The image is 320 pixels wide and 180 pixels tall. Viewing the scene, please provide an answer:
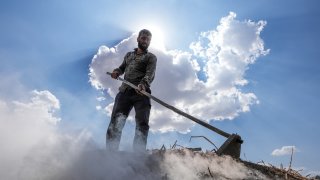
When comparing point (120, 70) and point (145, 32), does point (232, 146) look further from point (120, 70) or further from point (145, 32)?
point (120, 70)

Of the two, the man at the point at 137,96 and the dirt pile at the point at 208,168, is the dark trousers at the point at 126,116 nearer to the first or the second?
the man at the point at 137,96

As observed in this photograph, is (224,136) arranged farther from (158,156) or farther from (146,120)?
(158,156)

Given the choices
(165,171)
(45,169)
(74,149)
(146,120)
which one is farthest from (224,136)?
(45,169)

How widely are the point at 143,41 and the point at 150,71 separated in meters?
0.66

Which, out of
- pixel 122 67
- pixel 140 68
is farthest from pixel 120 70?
pixel 140 68

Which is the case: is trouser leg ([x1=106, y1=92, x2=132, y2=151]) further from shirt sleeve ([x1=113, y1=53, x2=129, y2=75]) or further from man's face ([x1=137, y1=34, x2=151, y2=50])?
man's face ([x1=137, y1=34, x2=151, y2=50])

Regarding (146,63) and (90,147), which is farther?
(146,63)

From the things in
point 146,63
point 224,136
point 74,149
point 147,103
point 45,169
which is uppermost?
point 146,63

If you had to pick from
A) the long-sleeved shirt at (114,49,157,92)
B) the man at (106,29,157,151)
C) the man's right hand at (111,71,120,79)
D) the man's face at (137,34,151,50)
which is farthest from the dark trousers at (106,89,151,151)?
the man's face at (137,34,151,50)

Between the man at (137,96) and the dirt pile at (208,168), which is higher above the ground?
the man at (137,96)

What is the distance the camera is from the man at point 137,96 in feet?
25.1

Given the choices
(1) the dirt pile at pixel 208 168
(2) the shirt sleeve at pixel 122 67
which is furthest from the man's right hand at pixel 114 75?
(1) the dirt pile at pixel 208 168

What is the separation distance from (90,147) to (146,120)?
2209mm

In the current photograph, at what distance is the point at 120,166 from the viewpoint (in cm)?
489
